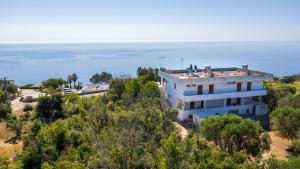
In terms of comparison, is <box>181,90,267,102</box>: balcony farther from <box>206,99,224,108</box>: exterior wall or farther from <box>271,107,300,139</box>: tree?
<box>271,107,300,139</box>: tree

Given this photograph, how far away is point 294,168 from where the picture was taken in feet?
53.5

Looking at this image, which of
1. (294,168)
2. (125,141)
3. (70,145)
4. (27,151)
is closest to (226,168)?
(294,168)

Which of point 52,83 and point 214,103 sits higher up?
point 214,103

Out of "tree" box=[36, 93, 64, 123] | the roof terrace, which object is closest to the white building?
the roof terrace

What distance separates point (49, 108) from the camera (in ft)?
136

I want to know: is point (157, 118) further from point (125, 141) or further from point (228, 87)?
point (228, 87)

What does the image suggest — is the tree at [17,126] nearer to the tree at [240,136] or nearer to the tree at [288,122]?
the tree at [240,136]

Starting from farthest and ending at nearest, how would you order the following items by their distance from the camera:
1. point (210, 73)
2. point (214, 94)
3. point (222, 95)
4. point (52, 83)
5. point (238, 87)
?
point (52, 83) → point (210, 73) → point (238, 87) → point (222, 95) → point (214, 94)

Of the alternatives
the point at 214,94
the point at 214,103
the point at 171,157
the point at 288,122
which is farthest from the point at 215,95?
the point at 171,157

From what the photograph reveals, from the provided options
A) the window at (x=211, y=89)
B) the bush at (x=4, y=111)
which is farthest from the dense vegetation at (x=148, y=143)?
the bush at (x=4, y=111)

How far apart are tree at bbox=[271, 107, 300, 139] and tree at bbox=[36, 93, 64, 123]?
1116 inches

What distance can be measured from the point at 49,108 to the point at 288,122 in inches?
1217

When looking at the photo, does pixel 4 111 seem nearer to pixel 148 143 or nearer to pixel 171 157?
pixel 148 143

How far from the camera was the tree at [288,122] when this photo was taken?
92.8 feet
